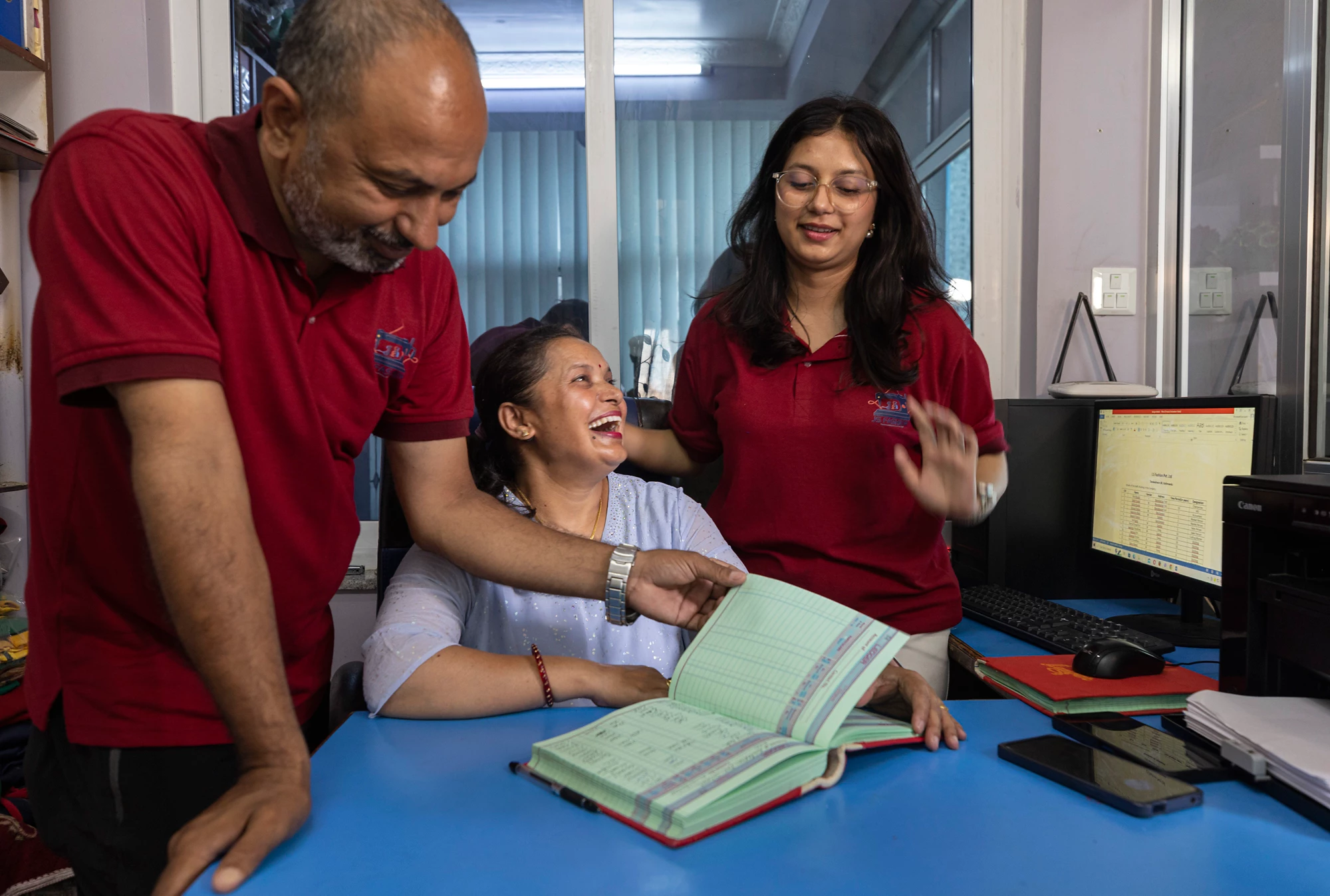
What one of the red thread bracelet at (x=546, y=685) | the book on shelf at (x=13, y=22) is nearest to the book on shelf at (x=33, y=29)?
the book on shelf at (x=13, y=22)

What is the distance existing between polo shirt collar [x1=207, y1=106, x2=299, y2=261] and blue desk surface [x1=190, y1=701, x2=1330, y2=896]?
0.61 meters

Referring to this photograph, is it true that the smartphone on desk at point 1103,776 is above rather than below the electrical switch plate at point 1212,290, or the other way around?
below

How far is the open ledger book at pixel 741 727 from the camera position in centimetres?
88

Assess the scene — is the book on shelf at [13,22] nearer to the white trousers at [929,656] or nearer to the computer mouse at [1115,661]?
the white trousers at [929,656]

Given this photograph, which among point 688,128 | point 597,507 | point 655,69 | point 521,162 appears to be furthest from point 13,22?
point 597,507

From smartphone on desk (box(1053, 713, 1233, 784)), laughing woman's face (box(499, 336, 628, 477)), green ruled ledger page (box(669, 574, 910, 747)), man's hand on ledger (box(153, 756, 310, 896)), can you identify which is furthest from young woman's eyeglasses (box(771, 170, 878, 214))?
man's hand on ledger (box(153, 756, 310, 896))

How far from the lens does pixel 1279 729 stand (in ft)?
3.27

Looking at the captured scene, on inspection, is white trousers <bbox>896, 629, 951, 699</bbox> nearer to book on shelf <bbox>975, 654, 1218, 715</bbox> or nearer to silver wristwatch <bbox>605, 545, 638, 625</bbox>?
book on shelf <bbox>975, 654, 1218, 715</bbox>

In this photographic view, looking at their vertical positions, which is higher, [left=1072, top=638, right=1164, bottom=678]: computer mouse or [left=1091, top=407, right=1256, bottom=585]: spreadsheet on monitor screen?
[left=1091, top=407, right=1256, bottom=585]: spreadsheet on monitor screen

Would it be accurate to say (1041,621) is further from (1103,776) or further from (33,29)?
(33,29)

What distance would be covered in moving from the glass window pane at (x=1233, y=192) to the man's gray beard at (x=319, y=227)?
6.72 ft

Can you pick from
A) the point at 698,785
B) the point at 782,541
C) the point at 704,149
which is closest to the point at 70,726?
the point at 698,785

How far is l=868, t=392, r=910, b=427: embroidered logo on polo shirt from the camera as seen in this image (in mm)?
1717

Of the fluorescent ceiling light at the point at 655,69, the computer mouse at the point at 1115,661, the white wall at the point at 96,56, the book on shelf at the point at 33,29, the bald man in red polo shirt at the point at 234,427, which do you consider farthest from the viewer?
the fluorescent ceiling light at the point at 655,69
